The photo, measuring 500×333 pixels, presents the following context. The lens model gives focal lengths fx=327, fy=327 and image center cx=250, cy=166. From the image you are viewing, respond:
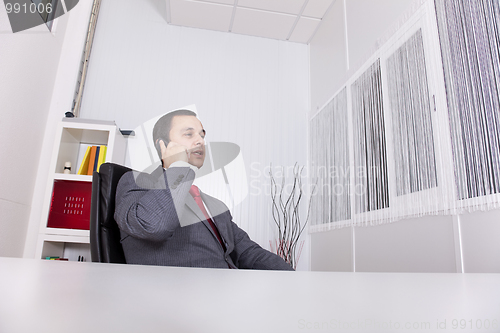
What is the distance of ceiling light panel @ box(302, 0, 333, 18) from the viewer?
3.59 m

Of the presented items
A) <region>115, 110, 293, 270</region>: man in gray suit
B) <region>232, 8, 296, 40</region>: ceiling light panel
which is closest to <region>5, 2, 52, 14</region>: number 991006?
<region>115, 110, 293, 270</region>: man in gray suit

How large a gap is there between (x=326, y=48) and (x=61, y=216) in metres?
3.21

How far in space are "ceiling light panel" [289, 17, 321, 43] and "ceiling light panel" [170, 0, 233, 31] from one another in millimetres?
844

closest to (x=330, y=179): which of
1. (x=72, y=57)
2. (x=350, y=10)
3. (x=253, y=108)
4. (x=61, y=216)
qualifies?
(x=253, y=108)

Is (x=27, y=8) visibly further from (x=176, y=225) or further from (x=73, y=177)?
(x=176, y=225)

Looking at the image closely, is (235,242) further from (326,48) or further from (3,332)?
(326,48)

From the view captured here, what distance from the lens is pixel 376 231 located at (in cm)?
248

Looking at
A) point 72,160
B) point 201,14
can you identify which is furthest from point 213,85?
point 72,160

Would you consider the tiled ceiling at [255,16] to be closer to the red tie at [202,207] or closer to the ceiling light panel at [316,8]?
the ceiling light panel at [316,8]

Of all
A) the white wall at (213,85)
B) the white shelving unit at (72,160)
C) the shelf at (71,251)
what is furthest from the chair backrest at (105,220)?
the white wall at (213,85)

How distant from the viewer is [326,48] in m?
3.76

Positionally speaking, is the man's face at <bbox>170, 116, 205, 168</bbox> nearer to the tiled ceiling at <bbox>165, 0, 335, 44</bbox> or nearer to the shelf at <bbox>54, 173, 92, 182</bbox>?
the shelf at <bbox>54, 173, 92, 182</bbox>

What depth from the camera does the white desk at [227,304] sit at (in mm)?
121

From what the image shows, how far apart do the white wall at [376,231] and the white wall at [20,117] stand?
2653 mm
